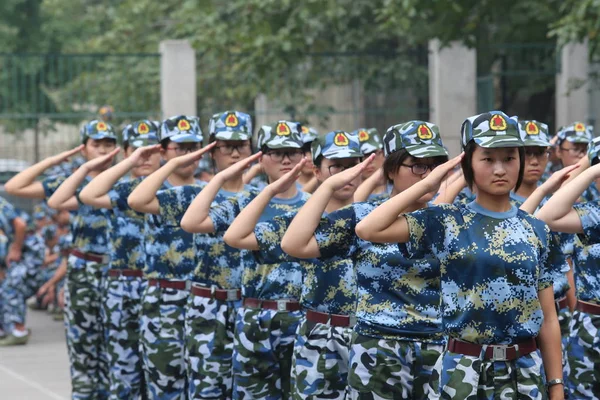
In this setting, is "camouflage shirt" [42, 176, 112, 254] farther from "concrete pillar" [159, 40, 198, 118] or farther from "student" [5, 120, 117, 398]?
"concrete pillar" [159, 40, 198, 118]

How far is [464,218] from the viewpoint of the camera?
5523 millimetres

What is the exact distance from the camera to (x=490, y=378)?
546cm

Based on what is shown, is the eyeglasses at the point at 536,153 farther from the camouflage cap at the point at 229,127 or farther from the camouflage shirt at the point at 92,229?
the camouflage shirt at the point at 92,229

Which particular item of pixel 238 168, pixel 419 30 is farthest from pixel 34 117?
pixel 238 168

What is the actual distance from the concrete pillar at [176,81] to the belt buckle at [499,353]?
475 inches

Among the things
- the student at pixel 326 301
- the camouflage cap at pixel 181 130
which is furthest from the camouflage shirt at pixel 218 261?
the student at pixel 326 301

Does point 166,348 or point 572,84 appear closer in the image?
point 166,348

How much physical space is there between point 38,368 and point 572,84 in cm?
748

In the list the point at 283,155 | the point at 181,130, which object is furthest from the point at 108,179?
the point at 283,155

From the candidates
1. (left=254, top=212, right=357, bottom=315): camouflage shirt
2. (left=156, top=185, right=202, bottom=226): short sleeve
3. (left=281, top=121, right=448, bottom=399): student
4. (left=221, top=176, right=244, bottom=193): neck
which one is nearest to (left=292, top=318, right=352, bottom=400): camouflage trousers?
(left=254, top=212, right=357, bottom=315): camouflage shirt

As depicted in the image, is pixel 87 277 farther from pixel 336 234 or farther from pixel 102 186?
pixel 336 234

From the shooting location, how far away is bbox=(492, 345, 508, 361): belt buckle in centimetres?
547

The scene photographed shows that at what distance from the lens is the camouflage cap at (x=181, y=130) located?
923 cm

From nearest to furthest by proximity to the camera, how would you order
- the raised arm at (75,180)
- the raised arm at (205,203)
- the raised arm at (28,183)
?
the raised arm at (205,203), the raised arm at (75,180), the raised arm at (28,183)
